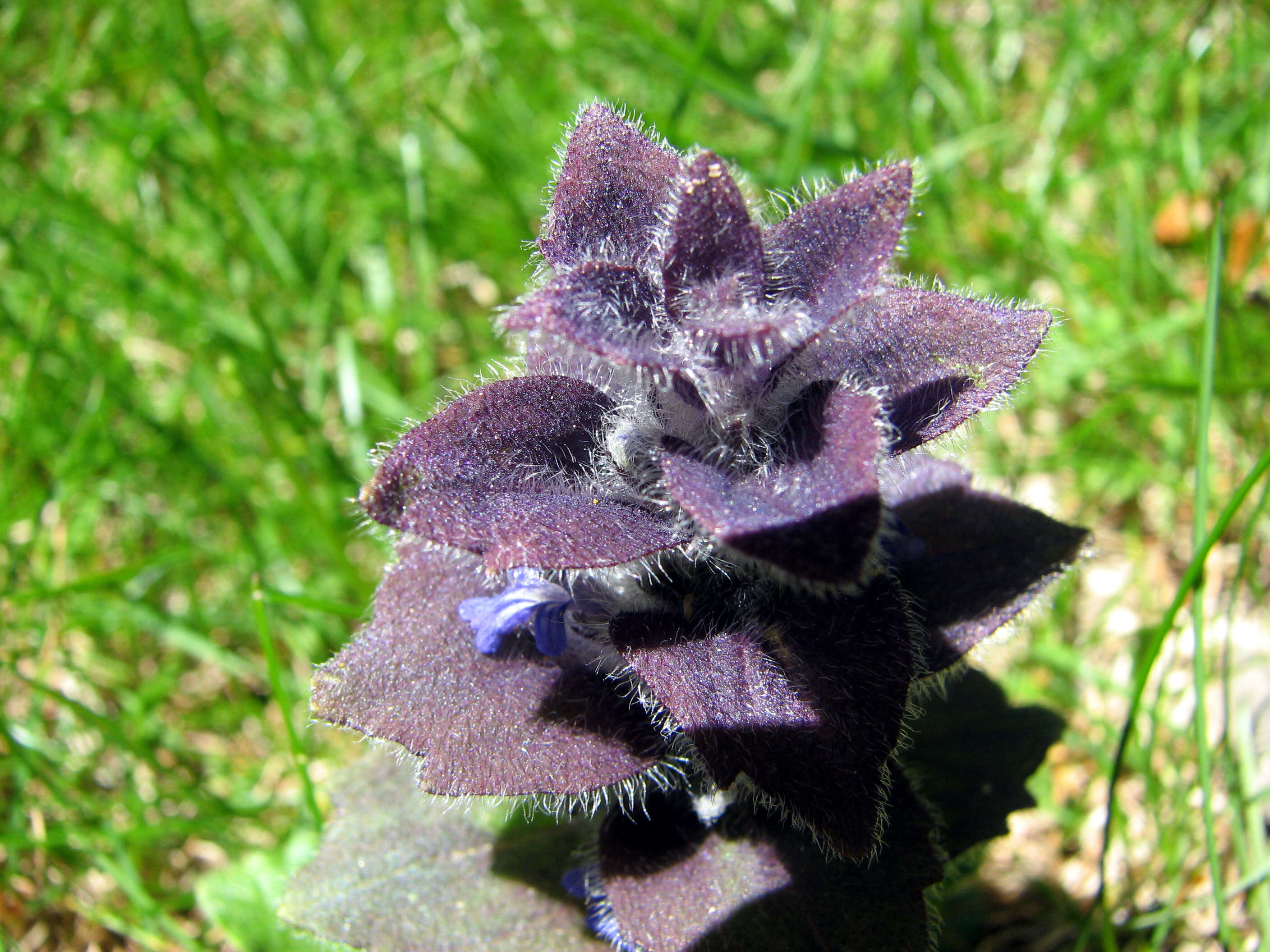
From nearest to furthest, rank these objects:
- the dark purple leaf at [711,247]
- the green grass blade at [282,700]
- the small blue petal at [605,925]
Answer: the dark purple leaf at [711,247]
the small blue petal at [605,925]
the green grass blade at [282,700]

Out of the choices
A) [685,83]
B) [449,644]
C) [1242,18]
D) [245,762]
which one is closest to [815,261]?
[449,644]

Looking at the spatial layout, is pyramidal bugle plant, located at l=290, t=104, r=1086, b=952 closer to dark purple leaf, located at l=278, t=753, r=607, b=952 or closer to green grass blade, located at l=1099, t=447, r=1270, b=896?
dark purple leaf, located at l=278, t=753, r=607, b=952

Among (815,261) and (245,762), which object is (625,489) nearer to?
(815,261)

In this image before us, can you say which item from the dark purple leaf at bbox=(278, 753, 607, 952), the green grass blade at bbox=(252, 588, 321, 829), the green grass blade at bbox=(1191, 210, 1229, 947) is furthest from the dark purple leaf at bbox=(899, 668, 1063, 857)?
the green grass blade at bbox=(252, 588, 321, 829)

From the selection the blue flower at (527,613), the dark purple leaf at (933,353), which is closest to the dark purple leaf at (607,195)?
the dark purple leaf at (933,353)

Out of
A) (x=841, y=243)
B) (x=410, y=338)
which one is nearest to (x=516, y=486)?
(x=841, y=243)

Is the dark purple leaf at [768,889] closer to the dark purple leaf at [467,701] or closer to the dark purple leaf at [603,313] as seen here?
the dark purple leaf at [467,701]
